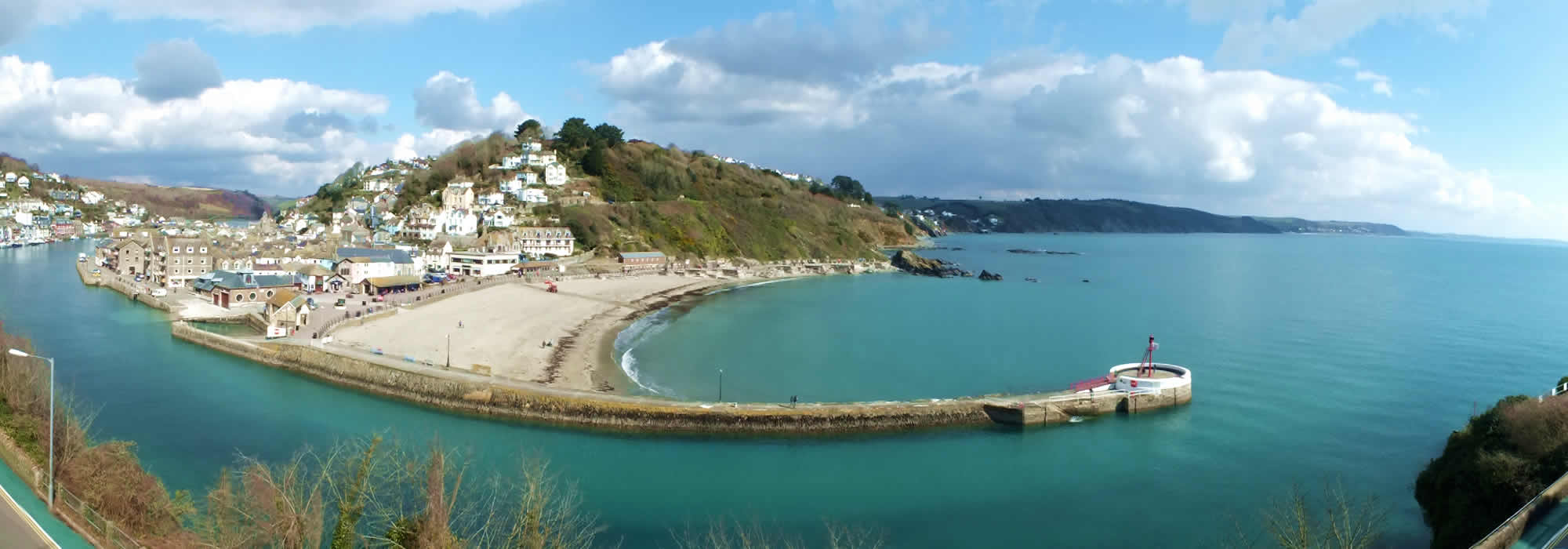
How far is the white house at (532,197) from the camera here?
7291cm

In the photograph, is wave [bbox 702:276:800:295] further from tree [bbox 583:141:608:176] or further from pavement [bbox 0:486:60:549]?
pavement [bbox 0:486:60:549]

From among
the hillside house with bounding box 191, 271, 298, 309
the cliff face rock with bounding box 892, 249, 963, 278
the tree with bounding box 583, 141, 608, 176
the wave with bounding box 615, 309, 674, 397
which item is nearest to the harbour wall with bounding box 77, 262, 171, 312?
the hillside house with bounding box 191, 271, 298, 309

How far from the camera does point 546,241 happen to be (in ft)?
202

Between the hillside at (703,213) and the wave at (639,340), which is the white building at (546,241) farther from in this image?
the wave at (639,340)

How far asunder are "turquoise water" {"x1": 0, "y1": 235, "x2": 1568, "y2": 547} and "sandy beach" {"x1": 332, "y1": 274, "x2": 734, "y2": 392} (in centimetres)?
236

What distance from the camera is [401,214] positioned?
70.0 meters

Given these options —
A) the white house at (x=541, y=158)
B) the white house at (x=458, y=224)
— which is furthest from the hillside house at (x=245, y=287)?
the white house at (x=541, y=158)

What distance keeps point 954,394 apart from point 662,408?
32.8 ft

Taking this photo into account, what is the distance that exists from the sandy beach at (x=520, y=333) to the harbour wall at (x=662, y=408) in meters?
1.66

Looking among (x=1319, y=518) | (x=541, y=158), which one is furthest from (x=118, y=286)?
(x=1319, y=518)

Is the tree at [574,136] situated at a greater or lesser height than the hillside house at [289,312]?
greater

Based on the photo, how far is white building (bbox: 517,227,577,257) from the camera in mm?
60531

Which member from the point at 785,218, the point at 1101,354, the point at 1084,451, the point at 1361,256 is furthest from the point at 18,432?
the point at 1361,256

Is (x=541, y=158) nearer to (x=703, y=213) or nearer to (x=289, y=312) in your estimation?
(x=703, y=213)
